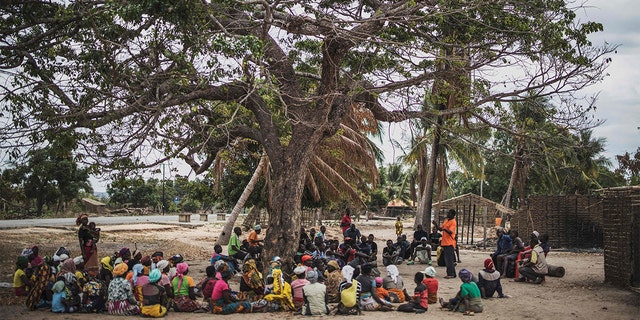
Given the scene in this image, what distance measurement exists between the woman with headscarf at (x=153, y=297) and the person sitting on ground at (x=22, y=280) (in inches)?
94.2

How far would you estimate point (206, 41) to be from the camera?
1045 centimetres

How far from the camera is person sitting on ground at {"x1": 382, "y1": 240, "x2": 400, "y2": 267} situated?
53.4 feet

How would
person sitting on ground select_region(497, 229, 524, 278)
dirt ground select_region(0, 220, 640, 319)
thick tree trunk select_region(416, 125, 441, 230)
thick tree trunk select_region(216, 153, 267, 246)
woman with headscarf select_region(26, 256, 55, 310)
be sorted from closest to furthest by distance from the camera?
woman with headscarf select_region(26, 256, 55, 310) → dirt ground select_region(0, 220, 640, 319) → person sitting on ground select_region(497, 229, 524, 278) → thick tree trunk select_region(216, 153, 267, 246) → thick tree trunk select_region(416, 125, 441, 230)

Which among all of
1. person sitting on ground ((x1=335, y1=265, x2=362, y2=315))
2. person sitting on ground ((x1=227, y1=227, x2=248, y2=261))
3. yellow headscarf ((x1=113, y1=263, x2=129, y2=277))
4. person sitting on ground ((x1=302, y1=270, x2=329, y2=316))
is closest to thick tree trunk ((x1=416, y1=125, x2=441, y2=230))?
person sitting on ground ((x1=227, y1=227, x2=248, y2=261))

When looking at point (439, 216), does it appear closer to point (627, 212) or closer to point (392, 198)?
point (627, 212)

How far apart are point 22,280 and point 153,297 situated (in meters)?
2.76

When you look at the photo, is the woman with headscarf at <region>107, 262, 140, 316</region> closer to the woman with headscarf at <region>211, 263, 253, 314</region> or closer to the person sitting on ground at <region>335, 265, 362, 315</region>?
the woman with headscarf at <region>211, 263, 253, 314</region>

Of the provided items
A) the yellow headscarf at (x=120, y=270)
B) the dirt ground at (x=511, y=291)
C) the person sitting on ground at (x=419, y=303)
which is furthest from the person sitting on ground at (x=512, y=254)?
the yellow headscarf at (x=120, y=270)

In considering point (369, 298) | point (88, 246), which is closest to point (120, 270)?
point (88, 246)

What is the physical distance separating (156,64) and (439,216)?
63.4ft

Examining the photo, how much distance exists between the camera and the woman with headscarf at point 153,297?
9211mm

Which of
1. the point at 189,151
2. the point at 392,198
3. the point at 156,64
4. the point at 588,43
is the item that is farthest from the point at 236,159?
the point at 392,198

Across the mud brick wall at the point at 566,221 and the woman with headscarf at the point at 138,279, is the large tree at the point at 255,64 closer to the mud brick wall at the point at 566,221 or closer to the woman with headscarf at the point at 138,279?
the woman with headscarf at the point at 138,279

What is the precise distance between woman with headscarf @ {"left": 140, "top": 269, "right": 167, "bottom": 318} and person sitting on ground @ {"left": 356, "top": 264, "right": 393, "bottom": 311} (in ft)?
11.3
